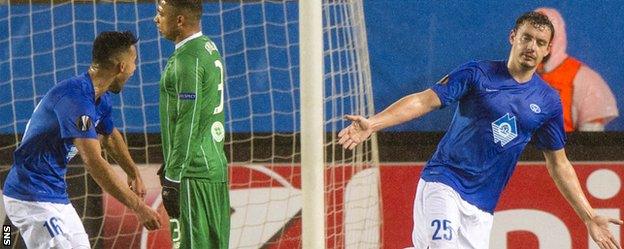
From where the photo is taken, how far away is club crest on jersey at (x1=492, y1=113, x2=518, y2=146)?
4758 mm

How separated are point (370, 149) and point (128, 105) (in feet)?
5.06

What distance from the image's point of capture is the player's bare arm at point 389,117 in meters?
3.93

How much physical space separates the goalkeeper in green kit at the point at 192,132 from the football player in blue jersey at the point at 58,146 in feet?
0.65

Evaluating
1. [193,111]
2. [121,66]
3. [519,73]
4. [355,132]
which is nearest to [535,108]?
[519,73]

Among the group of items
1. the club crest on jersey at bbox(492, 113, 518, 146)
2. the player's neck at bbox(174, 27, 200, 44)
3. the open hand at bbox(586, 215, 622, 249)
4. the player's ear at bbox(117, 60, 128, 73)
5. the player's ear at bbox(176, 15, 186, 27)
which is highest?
the player's ear at bbox(176, 15, 186, 27)

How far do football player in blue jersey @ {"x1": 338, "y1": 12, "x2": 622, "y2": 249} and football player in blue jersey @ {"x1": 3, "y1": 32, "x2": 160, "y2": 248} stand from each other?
1134 millimetres

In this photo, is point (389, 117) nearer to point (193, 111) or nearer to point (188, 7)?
point (193, 111)

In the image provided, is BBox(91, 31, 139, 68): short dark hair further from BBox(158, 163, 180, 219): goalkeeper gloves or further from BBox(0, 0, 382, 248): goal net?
BBox(0, 0, 382, 248): goal net

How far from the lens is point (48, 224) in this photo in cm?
484

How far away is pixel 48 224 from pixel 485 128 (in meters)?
1.72

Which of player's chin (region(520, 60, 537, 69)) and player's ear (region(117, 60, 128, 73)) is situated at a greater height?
player's ear (region(117, 60, 128, 73))

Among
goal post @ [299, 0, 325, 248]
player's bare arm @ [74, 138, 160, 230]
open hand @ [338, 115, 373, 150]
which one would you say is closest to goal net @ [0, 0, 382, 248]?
goal post @ [299, 0, 325, 248]

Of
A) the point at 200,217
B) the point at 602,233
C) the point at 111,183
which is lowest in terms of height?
the point at 602,233

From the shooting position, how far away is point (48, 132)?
4.87 m
